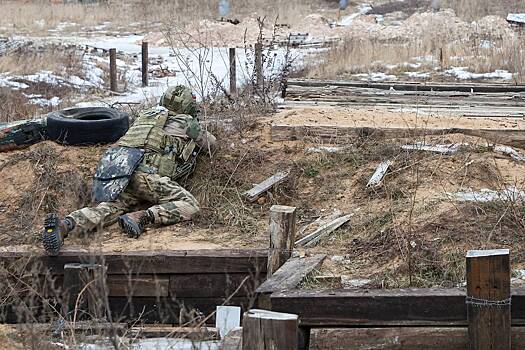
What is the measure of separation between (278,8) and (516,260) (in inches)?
1382

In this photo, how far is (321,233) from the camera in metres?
7.07

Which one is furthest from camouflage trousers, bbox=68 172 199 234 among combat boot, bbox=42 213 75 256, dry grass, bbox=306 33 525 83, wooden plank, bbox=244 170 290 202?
dry grass, bbox=306 33 525 83

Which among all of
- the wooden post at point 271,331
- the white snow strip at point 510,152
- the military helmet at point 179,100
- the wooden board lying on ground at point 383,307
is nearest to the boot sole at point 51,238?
the military helmet at point 179,100

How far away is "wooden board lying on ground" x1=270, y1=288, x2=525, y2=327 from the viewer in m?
4.54

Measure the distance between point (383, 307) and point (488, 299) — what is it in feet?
1.96

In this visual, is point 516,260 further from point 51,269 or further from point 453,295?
point 51,269

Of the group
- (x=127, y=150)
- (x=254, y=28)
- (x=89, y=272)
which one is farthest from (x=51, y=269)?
(x=254, y=28)

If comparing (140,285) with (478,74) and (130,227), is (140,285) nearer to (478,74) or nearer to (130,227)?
(130,227)

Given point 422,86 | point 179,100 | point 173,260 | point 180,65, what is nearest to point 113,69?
point 180,65

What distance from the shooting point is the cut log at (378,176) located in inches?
Answer: 312

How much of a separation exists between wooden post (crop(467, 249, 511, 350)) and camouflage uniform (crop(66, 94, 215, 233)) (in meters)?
3.92

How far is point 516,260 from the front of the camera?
5.78 meters

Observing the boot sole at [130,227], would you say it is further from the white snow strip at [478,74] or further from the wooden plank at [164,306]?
the white snow strip at [478,74]

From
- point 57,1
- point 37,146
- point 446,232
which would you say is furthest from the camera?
point 57,1
